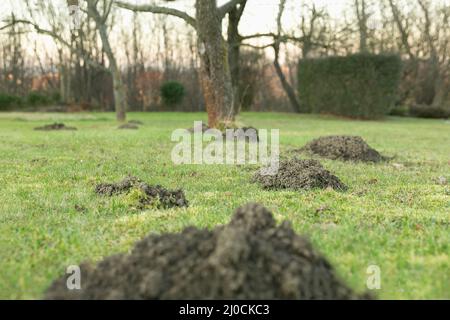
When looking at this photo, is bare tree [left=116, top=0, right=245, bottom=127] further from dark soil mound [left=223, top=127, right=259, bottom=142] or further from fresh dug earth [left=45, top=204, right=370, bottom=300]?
fresh dug earth [left=45, top=204, right=370, bottom=300]

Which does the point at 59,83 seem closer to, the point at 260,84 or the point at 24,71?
the point at 24,71

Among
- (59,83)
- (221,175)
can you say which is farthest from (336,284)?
(59,83)

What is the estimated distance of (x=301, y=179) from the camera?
6.64 m

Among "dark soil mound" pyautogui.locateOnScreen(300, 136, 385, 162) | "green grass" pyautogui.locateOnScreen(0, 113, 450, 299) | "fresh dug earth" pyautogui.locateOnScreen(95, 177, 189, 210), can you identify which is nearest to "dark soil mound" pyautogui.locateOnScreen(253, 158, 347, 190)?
"green grass" pyautogui.locateOnScreen(0, 113, 450, 299)

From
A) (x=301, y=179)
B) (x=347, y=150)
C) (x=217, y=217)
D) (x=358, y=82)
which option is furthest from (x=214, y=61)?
(x=358, y=82)

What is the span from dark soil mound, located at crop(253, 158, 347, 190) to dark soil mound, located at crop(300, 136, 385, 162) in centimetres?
337

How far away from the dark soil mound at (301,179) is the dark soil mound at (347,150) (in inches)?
133

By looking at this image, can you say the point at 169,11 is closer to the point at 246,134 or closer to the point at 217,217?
the point at 246,134

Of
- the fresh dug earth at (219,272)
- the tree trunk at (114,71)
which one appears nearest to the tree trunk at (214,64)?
the tree trunk at (114,71)

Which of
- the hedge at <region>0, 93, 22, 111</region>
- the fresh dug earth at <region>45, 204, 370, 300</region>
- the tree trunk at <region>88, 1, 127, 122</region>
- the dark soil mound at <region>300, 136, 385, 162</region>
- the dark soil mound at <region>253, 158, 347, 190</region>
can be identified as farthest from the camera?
the hedge at <region>0, 93, 22, 111</region>

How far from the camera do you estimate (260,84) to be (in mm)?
41250

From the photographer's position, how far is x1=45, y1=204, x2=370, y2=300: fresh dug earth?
280 centimetres

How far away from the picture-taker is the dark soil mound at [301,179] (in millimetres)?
6590

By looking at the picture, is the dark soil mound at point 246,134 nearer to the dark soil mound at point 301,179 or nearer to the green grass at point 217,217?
the green grass at point 217,217
